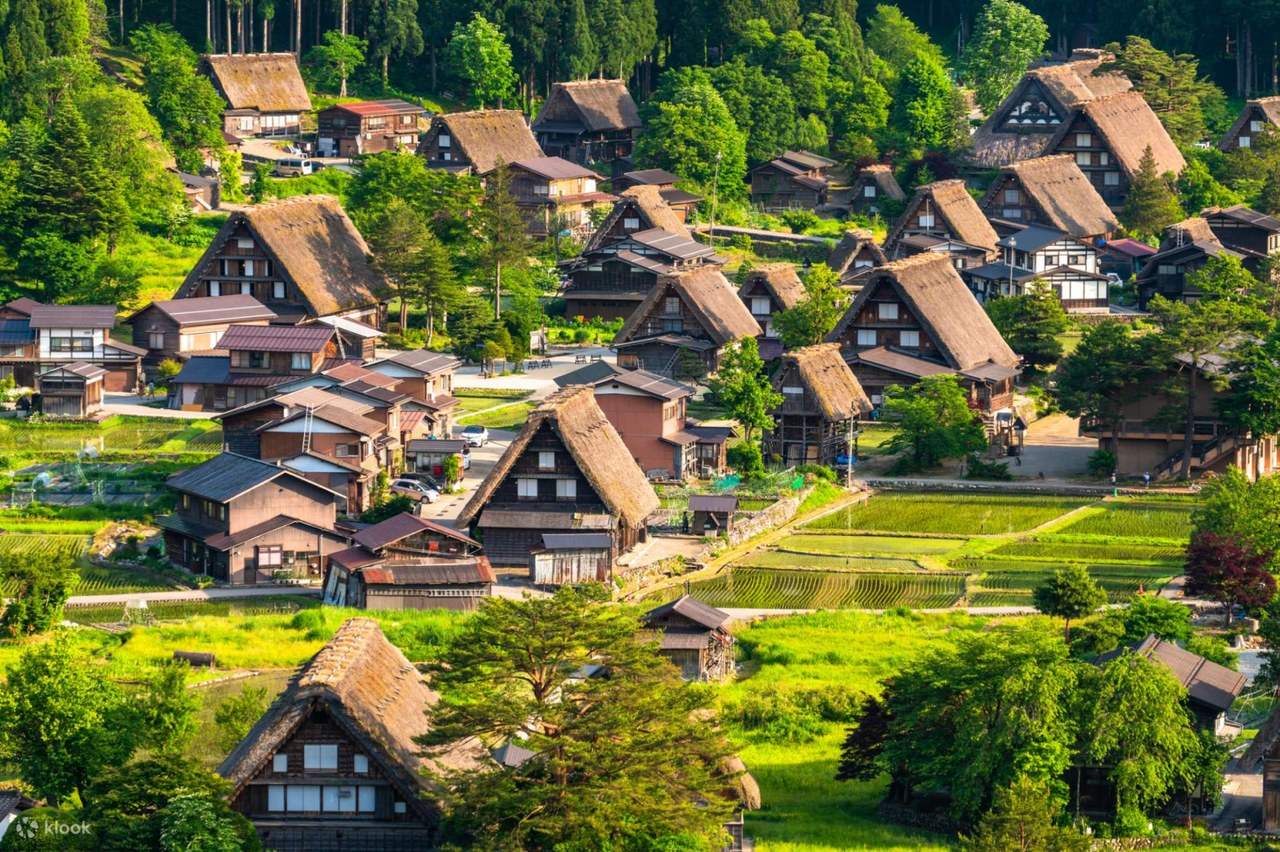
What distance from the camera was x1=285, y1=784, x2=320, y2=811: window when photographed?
1238 inches

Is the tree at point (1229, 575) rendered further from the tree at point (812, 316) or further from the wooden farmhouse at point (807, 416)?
the tree at point (812, 316)

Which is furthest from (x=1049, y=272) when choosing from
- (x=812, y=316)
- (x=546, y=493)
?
(x=546, y=493)

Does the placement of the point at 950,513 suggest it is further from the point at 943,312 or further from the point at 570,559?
the point at 943,312

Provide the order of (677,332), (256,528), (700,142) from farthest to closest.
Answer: (700,142)
(677,332)
(256,528)

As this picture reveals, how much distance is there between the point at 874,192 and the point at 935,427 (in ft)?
88.3

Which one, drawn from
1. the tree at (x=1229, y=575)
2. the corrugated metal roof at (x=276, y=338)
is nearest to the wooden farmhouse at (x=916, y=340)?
the corrugated metal roof at (x=276, y=338)

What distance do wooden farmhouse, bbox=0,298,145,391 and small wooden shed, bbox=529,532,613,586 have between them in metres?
18.1

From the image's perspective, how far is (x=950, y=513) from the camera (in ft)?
176

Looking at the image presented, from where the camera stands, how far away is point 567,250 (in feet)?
250

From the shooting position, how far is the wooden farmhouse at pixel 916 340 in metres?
60.8

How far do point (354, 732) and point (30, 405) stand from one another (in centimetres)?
3118

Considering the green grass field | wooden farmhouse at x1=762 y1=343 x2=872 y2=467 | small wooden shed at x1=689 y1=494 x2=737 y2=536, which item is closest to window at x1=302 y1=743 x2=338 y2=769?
small wooden shed at x1=689 y1=494 x2=737 y2=536

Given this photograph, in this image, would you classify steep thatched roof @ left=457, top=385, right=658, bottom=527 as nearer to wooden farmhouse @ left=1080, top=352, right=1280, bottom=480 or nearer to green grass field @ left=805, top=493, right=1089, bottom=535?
green grass field @ left=805, top=493, right=1089, bottom=535

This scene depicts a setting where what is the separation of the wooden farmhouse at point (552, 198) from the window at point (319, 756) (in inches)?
1826
